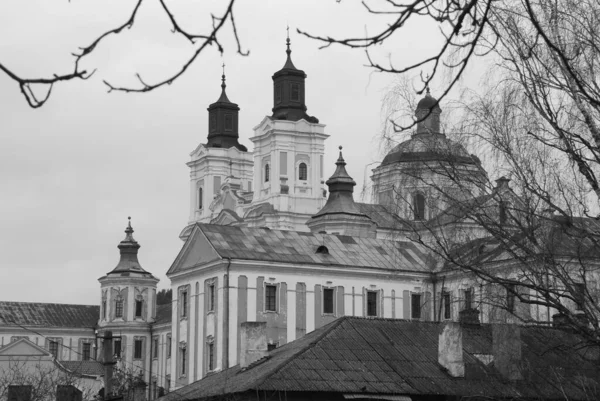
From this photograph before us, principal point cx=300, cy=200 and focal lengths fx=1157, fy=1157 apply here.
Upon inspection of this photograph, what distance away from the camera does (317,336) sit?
27547mm

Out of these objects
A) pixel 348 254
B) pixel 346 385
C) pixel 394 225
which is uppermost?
pixel 348 254

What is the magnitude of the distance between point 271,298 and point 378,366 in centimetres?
2517

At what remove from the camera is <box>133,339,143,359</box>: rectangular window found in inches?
3169

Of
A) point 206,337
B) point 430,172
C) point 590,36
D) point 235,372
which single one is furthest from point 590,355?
point 206,337

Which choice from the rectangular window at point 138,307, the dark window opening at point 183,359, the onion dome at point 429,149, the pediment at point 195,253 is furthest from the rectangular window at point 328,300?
the onion dome at point 429,149

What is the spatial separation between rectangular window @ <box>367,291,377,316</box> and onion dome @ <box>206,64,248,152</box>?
38445mm

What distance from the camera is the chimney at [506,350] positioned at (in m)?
23.4

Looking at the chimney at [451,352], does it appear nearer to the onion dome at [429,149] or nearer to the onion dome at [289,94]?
the onion dome at [429,149]

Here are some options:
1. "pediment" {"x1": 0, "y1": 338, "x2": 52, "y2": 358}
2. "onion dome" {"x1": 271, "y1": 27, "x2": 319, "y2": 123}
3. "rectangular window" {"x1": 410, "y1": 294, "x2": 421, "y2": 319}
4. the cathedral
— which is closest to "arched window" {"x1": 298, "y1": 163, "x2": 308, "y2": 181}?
the cathedral

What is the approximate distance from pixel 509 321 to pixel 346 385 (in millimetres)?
7016

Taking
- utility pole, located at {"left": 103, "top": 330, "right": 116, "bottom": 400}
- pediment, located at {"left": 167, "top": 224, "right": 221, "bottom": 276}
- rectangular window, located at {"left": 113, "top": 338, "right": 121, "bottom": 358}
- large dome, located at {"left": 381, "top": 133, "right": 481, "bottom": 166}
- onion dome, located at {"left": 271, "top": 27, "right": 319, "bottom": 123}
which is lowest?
utility pole, located at {"left": 103, "top": 330, "right": 116, "bottom": 400}

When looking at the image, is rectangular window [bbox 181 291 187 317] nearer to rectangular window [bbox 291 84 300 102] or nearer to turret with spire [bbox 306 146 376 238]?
turret with spire [bbox 306 146 376 238]

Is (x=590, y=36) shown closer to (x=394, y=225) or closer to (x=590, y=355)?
(x=394, y=225)

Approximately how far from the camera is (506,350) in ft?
80.3
